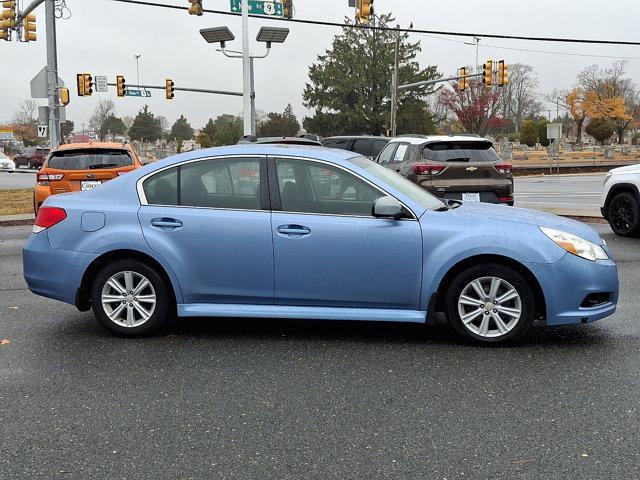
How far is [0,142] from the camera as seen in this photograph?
100000 mm

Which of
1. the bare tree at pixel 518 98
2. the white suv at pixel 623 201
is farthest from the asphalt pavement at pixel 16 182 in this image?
the bare tree at pixel 518 98

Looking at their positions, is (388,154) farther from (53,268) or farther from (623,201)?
(53,268)

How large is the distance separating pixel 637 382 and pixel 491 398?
102 cm

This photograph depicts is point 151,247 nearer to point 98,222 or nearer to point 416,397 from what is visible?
point 98,222

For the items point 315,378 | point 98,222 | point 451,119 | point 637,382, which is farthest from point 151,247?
point 451,119

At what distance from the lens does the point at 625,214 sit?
36.5 ft

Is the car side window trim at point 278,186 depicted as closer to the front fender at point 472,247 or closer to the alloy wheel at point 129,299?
the front fender at point 472,247

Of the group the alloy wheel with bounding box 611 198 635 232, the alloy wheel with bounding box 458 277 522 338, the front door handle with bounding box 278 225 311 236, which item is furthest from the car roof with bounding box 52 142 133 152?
the alloy wheel with bounding box 458 277 522 338

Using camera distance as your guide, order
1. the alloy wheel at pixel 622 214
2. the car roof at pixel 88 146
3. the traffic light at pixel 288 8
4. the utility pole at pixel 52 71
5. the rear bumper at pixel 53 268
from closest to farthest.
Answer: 1. the rear bumper at pixel 53 268
2. the alloy wheel at pixel 622 214
3. the car roof at pixel 88 146
4. the traffic light at pixel 288 8
5. the utility pole at pixel 52 71

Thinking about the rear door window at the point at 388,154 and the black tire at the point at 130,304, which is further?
the rear door window at the point at 388,154

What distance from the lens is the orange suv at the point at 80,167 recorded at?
11.6 metres

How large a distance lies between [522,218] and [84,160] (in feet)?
27.9

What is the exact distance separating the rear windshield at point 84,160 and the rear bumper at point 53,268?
6.37 meters

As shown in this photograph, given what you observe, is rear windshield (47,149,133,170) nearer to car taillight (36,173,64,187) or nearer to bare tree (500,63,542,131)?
car taillight (36,173,64,187)
